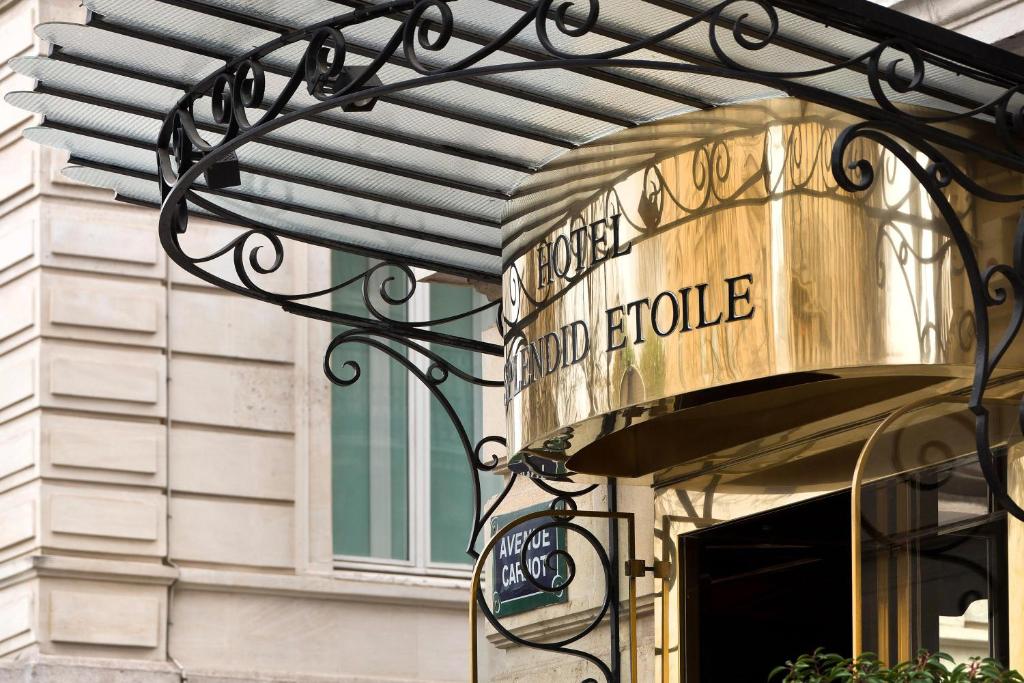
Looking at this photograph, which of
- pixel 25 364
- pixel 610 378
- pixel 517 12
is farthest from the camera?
pixel 25 364

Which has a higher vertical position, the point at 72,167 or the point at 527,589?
the point at 72,167

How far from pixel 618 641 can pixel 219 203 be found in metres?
2.30

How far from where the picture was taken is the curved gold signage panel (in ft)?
19.1

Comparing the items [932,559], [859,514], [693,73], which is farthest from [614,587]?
[693,73]

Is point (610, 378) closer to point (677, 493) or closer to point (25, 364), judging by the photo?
point (677, 493)

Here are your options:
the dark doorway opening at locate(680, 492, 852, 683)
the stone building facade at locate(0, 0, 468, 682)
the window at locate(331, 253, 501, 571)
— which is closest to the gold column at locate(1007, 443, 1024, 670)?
the dark doorway opening at locate(680, 492, 852, 683)

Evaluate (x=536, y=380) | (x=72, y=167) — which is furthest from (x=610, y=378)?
(x=72, y=167)

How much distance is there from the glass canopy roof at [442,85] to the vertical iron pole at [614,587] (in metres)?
1.08

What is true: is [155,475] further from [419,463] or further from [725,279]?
[725,279]

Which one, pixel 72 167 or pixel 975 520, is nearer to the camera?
pixel 975 520

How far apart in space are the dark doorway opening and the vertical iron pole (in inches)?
12.9

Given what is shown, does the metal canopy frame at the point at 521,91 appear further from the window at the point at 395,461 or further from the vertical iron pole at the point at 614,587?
the window at the point at 395,461

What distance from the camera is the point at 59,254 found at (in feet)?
52.4

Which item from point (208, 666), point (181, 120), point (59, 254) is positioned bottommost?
point (208, 666)
